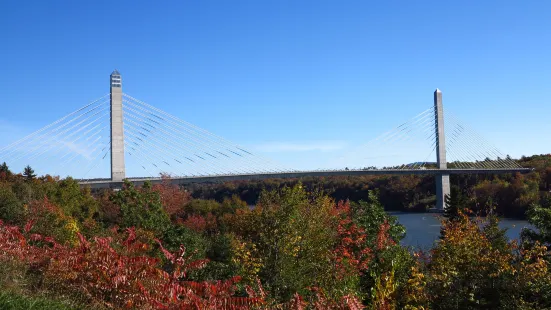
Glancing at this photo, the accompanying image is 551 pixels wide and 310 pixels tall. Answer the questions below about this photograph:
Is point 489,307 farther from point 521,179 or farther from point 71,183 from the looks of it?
point 521,179

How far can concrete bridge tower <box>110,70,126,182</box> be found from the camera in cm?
3158

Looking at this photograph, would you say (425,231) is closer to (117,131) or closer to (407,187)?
(117,131)

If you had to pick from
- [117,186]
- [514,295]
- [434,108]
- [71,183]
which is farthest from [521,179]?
[514,295]

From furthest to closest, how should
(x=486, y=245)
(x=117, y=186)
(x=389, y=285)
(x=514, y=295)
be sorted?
1. (x=117, y=186)
2. (x=486, y=245)
3. (x=514, y=295)
4. (x=389, y=285)

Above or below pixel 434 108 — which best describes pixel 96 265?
below

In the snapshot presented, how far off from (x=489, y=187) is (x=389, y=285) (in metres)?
44.3

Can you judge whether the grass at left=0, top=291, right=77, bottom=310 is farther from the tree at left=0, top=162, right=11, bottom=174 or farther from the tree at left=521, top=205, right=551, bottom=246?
the tree at left=0, top=162, right=11, bottom=174

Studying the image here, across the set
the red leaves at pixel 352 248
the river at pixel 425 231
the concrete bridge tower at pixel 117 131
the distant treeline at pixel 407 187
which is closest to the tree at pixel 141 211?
the red leaves at pixel 352 248

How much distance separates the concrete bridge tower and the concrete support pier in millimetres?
24744

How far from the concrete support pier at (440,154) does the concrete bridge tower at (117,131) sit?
2474 centimetres

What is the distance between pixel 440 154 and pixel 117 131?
27624 millimetres

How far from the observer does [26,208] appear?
16.8 m

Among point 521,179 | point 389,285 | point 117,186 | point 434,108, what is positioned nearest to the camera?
point 389,285

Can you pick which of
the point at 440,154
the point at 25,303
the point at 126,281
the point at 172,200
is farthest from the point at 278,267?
the point at 440,154
